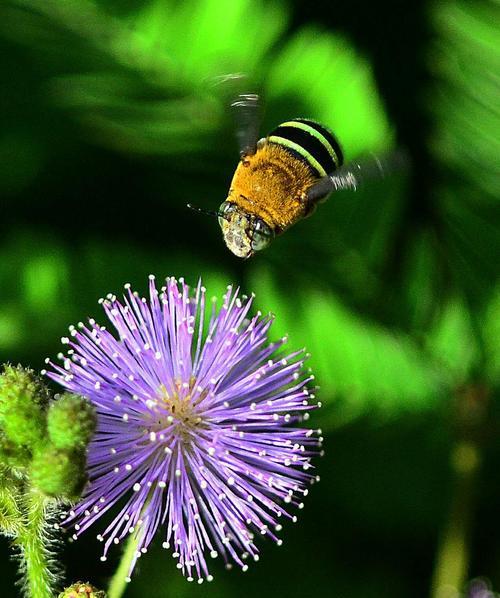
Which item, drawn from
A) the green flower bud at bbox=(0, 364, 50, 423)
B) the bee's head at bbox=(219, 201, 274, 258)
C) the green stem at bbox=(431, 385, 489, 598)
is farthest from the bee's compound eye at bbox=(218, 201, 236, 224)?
A: the green stem at bbox=(431, 385, 489, 598)

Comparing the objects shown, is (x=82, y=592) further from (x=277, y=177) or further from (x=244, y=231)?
(x=277, y=177)

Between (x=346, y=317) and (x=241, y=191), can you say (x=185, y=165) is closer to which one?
(x=346, y=317)

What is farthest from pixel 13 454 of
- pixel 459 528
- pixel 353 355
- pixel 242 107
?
pixel 459 528

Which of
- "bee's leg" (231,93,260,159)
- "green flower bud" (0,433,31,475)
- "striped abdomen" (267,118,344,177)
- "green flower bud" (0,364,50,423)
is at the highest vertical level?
"bee's leg" (231,93,260,159)

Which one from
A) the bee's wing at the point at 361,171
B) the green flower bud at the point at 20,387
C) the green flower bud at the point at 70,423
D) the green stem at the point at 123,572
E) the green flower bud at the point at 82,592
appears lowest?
the green flower bud at the point at 82,592

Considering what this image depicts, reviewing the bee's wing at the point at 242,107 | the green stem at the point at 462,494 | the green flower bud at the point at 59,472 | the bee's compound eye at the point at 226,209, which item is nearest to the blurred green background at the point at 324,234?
the green stem at the point at 462,494

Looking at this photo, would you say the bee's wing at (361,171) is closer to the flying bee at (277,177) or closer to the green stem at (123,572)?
the flying bee at (277,177)

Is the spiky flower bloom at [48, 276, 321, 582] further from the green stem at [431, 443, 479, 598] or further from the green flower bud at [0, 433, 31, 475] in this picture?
the green stem at [431, 443, 479, 598]
